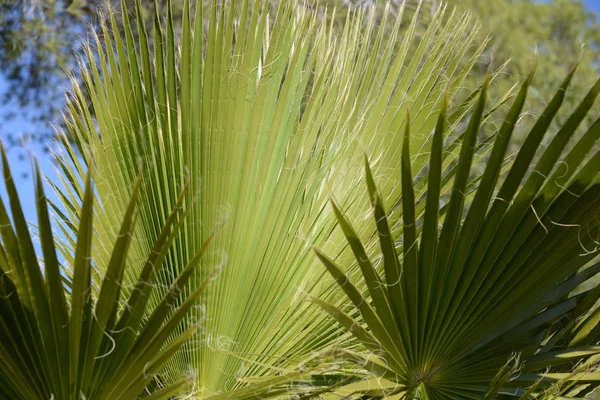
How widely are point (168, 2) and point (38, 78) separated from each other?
7.32 meters

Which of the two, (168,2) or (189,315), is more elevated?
(168,2)

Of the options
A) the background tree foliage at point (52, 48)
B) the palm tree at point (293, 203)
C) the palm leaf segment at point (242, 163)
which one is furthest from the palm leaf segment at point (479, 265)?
the background tree foliage at point (52, 48)

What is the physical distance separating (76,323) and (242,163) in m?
0.67

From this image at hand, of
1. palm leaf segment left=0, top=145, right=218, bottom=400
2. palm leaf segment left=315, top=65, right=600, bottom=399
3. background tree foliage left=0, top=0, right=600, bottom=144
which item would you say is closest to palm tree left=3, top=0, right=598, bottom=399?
palm leaf segment left=315, top=65, right=600, bottom=399

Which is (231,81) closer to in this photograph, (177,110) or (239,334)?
(177,110)

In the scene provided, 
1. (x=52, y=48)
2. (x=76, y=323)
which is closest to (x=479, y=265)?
(x=76, y=323)

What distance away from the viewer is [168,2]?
1902mm

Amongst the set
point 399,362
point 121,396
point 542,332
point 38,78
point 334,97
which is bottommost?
point 542,332

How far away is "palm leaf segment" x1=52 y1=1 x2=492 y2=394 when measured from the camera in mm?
1703

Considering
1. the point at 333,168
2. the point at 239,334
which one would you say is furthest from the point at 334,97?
the point at 239,334

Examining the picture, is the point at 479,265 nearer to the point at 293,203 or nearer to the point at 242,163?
the point at 293,203

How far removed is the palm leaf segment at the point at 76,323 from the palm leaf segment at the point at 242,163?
1.26 feet

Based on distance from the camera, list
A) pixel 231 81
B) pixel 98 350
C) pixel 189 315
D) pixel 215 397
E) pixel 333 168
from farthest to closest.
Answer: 1. pixel 333 168
2. pixel 231 81
3. pixel 189 315
4. pixel 215 397
5. pixel 98 350

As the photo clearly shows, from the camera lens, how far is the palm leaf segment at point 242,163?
1.70m
